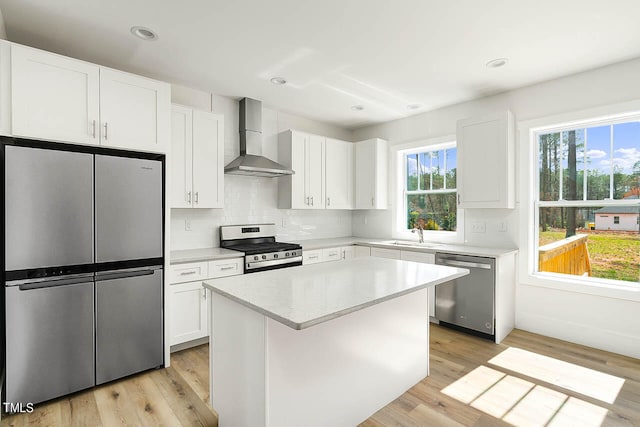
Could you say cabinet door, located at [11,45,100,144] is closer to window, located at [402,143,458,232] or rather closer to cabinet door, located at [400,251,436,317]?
cabinet door, located at [400,251,436,317]

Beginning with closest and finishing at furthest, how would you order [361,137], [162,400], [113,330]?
[162,400], [113,330], [361,137]

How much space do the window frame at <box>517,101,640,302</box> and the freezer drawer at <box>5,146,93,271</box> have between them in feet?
13.3

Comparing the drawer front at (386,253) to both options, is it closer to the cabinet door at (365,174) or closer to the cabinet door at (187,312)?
the cabinet door at (365,174)

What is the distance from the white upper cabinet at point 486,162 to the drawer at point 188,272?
2.91m

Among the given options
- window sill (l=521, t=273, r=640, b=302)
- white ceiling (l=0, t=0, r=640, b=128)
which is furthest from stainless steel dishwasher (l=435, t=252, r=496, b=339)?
white ceiling (l=0, t=0, r=640, b=128)

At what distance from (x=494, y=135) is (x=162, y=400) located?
386cm

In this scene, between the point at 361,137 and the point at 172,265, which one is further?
the point at 361,137

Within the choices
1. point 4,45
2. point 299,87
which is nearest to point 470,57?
point 299,87

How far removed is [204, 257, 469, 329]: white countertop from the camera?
143cm

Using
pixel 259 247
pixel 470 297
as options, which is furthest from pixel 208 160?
pixel 470 297

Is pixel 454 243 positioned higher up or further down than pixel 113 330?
higher up

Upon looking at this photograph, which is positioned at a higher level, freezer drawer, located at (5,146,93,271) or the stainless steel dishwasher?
freezer drawer, located at (5,146,93,271)

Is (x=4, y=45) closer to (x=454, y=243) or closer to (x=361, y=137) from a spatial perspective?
(x=361, y=137)

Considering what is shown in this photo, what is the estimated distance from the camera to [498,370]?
2689 mm
